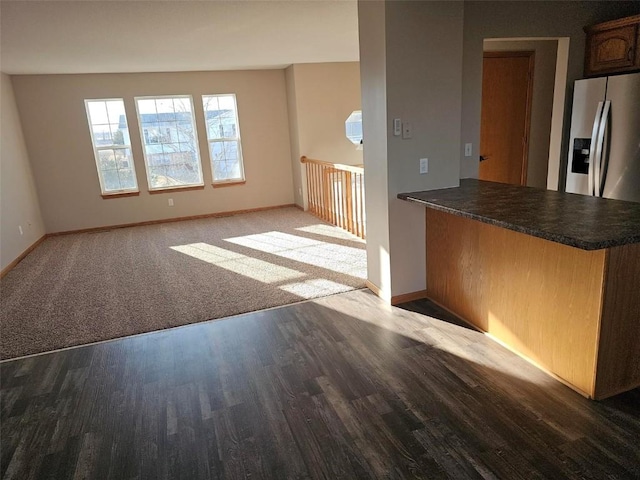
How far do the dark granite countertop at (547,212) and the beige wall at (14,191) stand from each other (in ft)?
15.8

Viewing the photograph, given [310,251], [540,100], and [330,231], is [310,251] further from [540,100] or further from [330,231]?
[540,100]

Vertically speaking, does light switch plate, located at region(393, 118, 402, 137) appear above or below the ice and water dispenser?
above

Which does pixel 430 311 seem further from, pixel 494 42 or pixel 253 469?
pixel 494 42

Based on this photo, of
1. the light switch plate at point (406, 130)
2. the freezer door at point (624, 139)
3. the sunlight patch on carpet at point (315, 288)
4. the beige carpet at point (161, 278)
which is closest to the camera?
the light switch plate at point (406, 130)

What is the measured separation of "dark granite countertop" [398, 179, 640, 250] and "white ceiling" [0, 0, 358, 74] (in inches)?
73.7

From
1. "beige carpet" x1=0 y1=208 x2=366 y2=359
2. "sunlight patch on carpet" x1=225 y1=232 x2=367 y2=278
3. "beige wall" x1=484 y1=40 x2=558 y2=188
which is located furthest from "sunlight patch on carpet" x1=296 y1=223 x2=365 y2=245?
"beige wall" x1=484 y1=40 x2=558 y2=188

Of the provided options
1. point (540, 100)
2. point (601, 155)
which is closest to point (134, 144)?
point (540, 100)

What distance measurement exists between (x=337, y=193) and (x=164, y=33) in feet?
9.89

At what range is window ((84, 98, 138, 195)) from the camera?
652 centimetres

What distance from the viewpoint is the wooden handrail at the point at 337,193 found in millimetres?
5391

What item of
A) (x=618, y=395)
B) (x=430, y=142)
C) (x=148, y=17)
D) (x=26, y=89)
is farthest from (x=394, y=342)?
(x=26, y=89)

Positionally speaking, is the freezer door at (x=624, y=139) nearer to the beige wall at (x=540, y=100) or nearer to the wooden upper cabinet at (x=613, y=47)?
the wooden upper cabinet at (x=613, y=47)

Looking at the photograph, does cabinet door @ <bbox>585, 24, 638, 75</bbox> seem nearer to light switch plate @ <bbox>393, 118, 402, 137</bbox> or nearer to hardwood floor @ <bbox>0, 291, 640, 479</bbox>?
light switch plate @ <bbox>393, 118, 402, 137</bbox>

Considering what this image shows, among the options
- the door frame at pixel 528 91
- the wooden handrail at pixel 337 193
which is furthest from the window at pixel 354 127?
the door frame at pixel 528 91
